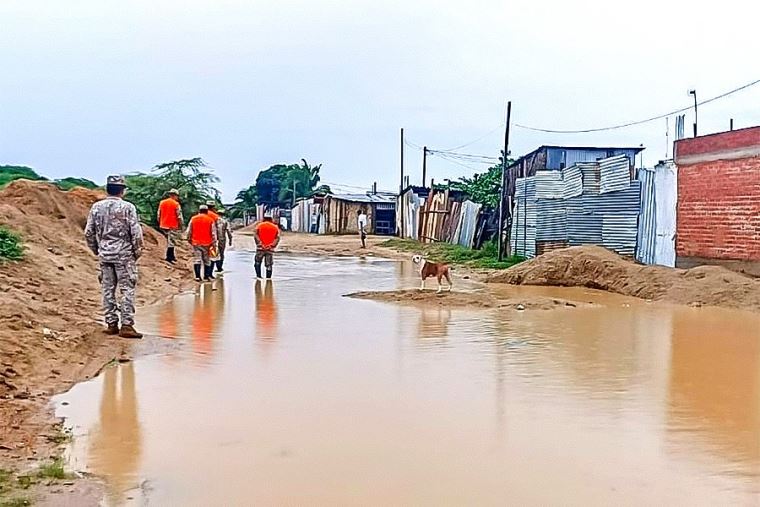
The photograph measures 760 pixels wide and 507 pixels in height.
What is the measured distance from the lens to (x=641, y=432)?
559 centimetres

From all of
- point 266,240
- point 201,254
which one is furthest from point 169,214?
point 266,240

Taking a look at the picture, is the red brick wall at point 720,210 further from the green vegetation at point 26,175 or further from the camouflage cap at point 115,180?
the green vegetation at point 26,175

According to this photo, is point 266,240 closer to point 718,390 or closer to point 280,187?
point 718,390

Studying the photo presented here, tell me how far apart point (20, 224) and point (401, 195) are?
31.7 meters

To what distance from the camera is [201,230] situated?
16391 millimetres

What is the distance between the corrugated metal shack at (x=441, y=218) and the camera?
28189 millimetres

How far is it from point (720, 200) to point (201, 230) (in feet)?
31.5

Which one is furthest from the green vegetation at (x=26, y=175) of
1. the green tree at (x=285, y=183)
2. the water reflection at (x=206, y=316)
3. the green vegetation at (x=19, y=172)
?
the green tree at (x=285, y=183)

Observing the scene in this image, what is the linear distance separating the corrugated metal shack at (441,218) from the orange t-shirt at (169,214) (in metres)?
11.3

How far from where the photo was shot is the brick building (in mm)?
14570

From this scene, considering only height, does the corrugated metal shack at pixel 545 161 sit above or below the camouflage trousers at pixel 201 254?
above

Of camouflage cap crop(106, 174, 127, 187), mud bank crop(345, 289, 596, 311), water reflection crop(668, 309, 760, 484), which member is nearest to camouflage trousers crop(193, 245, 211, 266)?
mud bank crop(345, 289, 596, 311)

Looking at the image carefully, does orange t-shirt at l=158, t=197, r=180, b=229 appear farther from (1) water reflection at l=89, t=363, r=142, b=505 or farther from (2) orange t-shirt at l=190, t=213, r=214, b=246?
(1) water reflection at l=89, t=363, r=142, b=505

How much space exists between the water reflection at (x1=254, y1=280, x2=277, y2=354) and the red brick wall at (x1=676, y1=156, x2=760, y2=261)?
25.8ft
